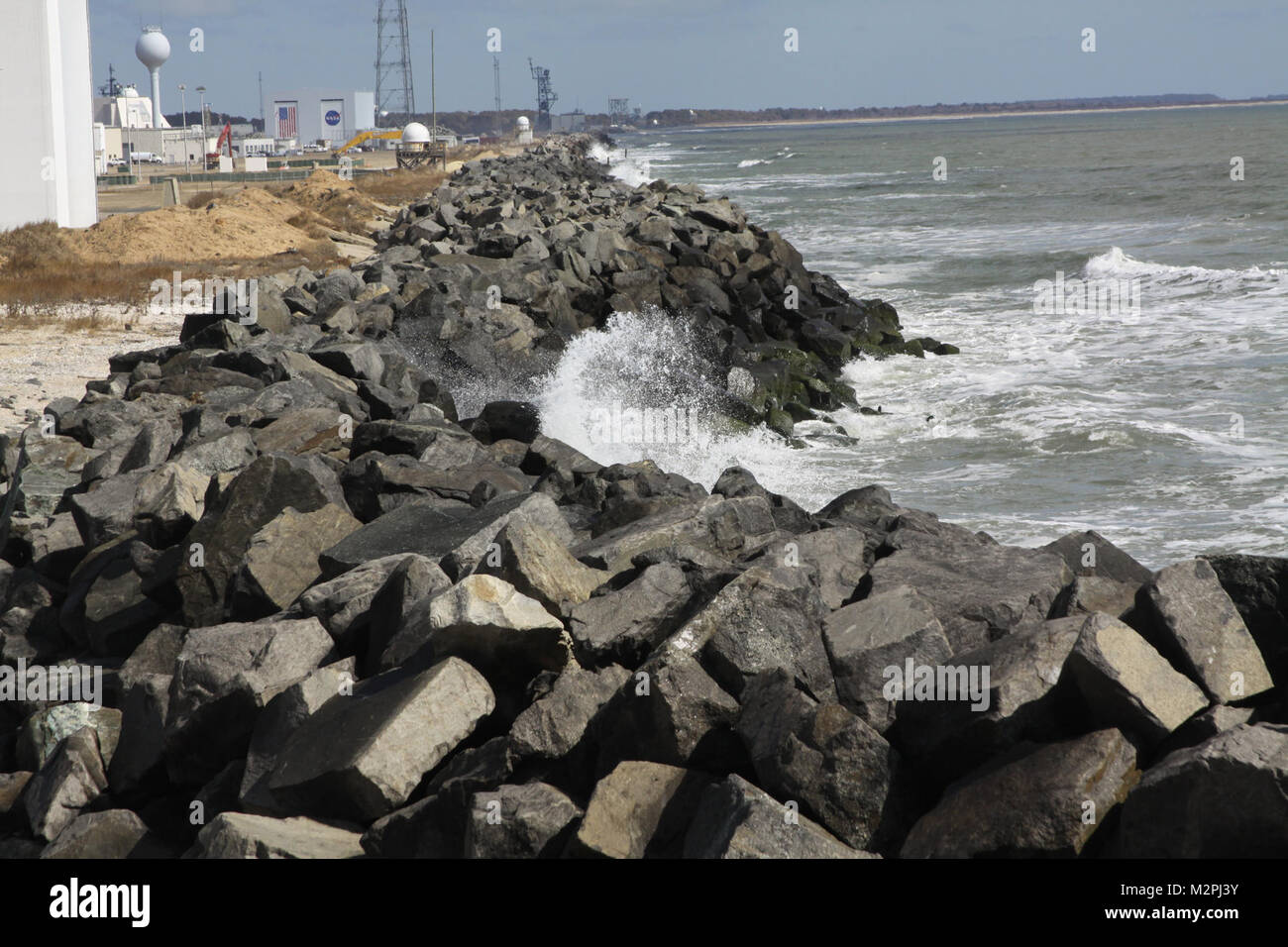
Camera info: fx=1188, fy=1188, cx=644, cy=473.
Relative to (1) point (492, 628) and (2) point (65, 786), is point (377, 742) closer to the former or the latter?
(1) point (492, 628)

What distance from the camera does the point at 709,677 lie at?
3826 mm

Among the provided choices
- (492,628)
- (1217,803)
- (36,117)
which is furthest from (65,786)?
(36,117)

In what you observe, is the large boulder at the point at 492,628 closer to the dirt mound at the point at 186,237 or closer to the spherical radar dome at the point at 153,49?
the dirt mound at the point at 186,237

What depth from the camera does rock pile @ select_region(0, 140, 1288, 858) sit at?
331cm

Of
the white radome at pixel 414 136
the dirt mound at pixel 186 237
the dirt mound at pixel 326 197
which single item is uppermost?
the white radome at pixel 414 136

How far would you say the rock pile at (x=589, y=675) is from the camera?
3.31 m

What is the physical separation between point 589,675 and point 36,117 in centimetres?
2562

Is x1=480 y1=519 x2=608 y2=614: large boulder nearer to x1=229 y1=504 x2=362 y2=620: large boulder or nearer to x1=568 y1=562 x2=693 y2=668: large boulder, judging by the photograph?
x1=568 y1=562 x2=693 y2=668: large boulder

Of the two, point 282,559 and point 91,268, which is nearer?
point 282,559

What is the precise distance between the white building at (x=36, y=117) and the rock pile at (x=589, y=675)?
68.4ft

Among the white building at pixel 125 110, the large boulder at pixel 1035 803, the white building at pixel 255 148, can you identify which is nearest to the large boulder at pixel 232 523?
the large boulder at pixel 1035 803

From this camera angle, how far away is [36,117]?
24.8m
